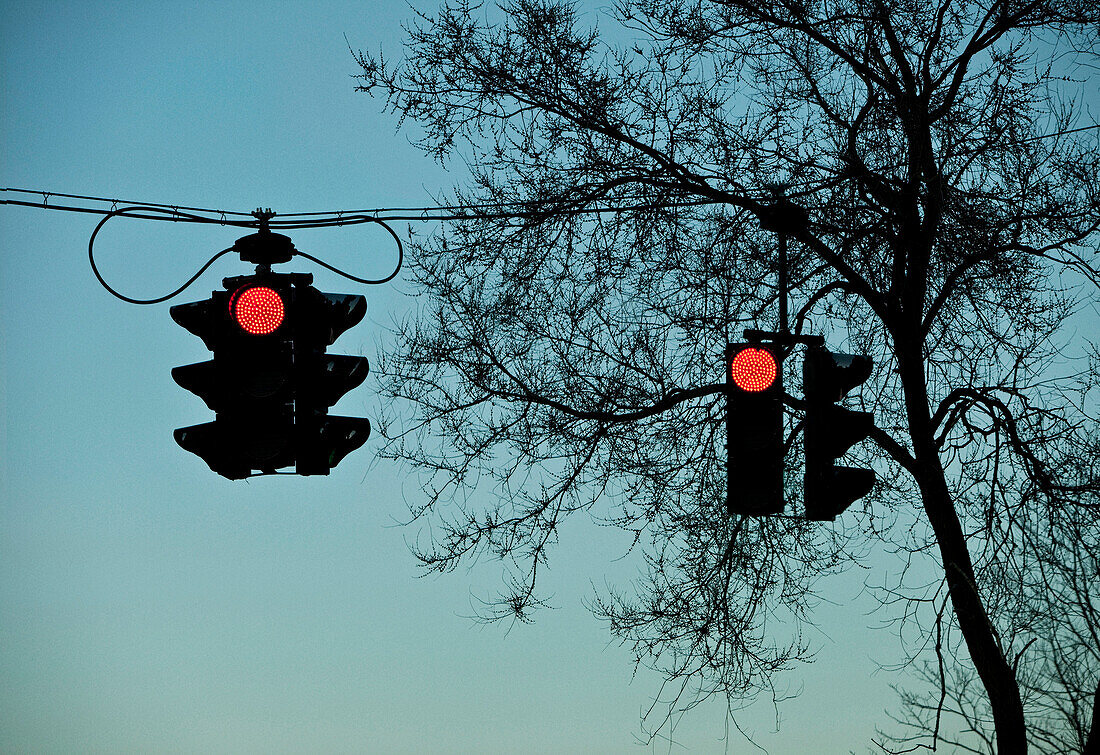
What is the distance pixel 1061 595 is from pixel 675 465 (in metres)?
3.14

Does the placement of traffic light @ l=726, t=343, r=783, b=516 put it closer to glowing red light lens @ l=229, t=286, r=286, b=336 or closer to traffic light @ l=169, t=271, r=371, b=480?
traffic light @ l=169, t=271, r=371, b=480

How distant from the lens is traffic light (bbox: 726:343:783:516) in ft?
20.4

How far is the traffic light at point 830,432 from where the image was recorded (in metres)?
6.42

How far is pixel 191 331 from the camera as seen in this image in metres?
6.57

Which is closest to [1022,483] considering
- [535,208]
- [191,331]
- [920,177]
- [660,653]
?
[920,177]

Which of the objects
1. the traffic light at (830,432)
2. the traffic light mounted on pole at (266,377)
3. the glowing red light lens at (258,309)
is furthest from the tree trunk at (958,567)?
the glowing red light lens at (258,309)

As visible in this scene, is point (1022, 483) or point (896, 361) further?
point (896, 361)

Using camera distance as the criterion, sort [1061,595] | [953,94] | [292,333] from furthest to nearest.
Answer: [953,94] → [1061,595] → [292,333]

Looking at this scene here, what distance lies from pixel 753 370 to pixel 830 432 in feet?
1.94

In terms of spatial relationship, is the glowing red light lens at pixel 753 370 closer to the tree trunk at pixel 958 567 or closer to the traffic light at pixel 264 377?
the traffic light at pixel 264 377

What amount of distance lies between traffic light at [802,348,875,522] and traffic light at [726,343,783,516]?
26 cm

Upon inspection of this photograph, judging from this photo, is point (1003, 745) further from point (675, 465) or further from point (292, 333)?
point (292, 333)

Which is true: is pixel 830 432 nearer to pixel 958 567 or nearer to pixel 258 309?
pixel 958 567

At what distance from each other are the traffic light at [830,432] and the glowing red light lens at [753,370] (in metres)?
0.34
